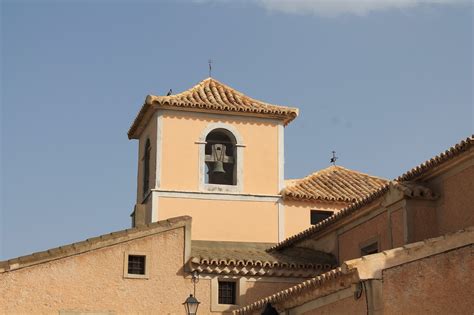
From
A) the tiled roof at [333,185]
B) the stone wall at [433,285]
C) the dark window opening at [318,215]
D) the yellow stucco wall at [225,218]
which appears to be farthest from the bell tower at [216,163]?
the stone wall at [433,285]

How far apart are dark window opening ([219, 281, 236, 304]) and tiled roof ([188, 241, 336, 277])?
333 millimetres

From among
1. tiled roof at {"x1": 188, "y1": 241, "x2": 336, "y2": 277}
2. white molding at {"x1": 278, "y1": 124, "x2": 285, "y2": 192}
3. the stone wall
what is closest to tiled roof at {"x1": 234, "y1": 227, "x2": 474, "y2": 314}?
the stone wall

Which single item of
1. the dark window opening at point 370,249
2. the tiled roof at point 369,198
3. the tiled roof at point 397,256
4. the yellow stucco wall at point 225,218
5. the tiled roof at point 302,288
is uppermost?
the yellow stucco wall at point 225,218

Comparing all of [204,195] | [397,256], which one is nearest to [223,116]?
[204,195]

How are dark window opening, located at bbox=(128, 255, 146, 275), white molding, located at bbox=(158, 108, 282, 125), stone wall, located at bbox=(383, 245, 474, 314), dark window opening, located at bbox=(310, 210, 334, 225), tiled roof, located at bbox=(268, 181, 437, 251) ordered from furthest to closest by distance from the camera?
dark window opening, located at bbox=(310, 210, 334, 225) → white molding, located at bbox=(158, 108, 282, 125) → dark window opening, located at bbox=(128, 255, 146, 275) → tiled roof, located at bbox=(268, 181, 437, 251) → stone wall, located at bbox=(383, 245, 474, 314)

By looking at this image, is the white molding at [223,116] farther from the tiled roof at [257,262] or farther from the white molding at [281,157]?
the tiled roof at [257,262]

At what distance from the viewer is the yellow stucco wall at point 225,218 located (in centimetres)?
2277

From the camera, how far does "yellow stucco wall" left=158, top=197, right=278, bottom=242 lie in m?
22.8

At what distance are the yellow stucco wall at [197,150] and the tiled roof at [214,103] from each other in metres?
0.24

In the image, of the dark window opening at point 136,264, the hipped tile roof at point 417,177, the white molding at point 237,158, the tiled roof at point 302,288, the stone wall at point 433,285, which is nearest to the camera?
the stone wall at point 433,285

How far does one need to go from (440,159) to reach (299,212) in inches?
323

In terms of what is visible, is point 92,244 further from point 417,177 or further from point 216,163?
point 417,177

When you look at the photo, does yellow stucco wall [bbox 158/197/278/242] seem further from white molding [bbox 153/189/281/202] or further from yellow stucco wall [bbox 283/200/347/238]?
yellow stucco wall [bbox 283/200/347/238]

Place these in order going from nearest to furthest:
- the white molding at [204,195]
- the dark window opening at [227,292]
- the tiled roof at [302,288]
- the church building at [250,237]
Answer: the church building at [250,237] → the tiled roof at [302,288] → the dark window opening at [227,292] → the white molding at [204,195]
